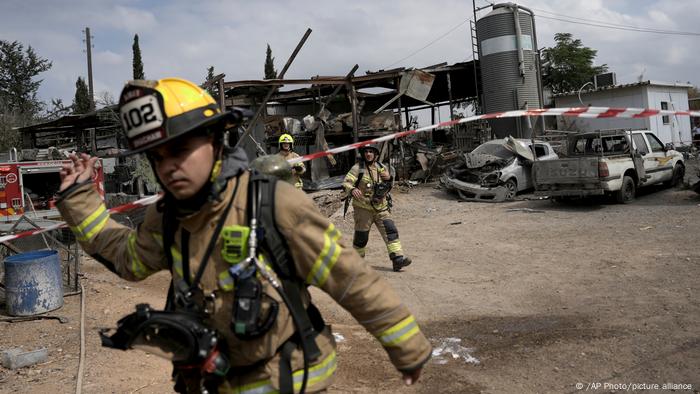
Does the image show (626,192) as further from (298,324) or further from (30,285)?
(298,324)

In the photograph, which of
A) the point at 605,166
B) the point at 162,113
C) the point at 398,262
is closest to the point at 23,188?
the point at 398,262

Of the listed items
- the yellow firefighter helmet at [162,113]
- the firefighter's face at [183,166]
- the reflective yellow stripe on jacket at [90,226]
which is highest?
the yellow firefighter helmet at [162,113]

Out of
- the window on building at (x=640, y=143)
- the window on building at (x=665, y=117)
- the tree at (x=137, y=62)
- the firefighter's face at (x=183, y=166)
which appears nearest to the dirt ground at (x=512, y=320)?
the firefighter's face at (x=183, y=166)

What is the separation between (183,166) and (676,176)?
16000mm

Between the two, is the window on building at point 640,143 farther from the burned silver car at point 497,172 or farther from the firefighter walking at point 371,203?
the firefighter walking at point 371,203

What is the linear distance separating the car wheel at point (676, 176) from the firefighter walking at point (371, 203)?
411 inches

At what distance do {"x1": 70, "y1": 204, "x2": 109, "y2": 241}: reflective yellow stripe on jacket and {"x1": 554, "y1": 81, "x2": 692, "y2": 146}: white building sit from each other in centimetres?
2273

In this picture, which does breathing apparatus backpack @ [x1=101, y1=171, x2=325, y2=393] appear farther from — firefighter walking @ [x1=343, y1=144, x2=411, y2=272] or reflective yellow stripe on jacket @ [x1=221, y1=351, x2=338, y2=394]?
firefighter walking @ [x1=343, y1=144, x2=411, y2=272]

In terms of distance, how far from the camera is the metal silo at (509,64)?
2091 cm

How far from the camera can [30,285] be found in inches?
233

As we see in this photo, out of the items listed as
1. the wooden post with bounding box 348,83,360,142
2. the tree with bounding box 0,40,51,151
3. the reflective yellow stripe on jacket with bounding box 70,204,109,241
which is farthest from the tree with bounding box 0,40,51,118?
the reflective yellow stripe on jacket with bounding box 70,204,109,241

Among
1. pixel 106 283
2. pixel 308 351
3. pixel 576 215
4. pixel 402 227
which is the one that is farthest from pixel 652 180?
pixel 308 351

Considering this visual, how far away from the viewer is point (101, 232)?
7.38 ft

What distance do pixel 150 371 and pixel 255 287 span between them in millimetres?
3291
